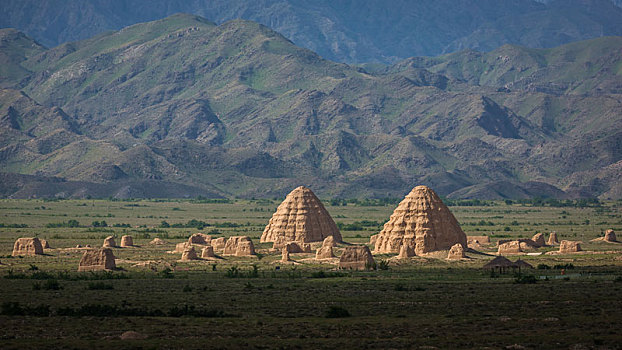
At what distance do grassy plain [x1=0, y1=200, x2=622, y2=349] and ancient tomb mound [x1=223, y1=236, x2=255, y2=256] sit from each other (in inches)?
169

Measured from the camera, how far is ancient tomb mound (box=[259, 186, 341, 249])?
125m

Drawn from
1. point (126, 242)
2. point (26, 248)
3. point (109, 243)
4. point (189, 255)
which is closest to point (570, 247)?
point (189, 255)

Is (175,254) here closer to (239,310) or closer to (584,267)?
(584,267)

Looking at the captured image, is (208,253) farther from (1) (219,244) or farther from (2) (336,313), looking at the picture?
(2) (336,313)

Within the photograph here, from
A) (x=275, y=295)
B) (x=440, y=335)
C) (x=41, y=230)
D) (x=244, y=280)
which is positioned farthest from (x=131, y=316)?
(x=41, y=230)

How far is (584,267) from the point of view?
317ft

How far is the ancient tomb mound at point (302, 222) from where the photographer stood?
125 meters

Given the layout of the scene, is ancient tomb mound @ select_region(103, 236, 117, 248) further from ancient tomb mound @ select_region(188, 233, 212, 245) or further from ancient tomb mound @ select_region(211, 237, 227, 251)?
ancient tomb mound @ select_region(211, 237, 227, 251)

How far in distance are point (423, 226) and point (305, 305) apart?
40840 mm

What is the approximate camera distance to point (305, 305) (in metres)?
67.9

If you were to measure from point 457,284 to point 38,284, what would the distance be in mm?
29293

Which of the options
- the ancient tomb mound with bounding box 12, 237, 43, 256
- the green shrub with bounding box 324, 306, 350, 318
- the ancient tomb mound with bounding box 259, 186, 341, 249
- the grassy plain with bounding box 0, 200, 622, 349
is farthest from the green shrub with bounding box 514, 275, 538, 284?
the ancient tomb mound with bounding box 12, 237, 43, 256

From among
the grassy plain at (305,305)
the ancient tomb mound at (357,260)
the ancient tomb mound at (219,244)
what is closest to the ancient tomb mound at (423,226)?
the grassy plain at (305,305)

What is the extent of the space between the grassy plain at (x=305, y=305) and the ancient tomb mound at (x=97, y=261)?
1.30 metres
